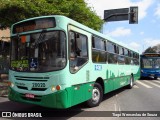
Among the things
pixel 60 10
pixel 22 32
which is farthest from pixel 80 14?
pixel 22 32

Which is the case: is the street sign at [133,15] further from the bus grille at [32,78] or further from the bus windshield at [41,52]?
the bus grille at [32,78]

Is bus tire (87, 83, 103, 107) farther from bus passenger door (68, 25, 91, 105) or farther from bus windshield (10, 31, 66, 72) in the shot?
bus windshield (10, 31, 66, 72)

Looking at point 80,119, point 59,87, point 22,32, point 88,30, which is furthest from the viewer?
point 88,30

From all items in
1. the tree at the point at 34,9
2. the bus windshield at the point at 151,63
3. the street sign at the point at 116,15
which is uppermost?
the street sign at the point at 116,15

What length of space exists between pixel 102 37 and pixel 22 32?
135 inches

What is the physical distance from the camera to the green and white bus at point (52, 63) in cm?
670

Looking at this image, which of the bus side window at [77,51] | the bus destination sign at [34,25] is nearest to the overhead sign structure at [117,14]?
the bus side window at [77,51]

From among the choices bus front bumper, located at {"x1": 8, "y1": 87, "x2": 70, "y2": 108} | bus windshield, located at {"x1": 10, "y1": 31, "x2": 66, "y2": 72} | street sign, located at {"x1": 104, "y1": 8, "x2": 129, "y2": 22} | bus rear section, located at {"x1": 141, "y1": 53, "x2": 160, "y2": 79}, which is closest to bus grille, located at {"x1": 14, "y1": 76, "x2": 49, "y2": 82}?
bus windshield, located at {"x1": 10, "y1": 31, "x2": 66, "y2": 72}

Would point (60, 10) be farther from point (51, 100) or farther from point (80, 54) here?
point (51, 100)

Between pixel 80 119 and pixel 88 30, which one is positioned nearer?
pixel 80 119

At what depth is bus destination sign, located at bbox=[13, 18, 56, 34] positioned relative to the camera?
7.07 m

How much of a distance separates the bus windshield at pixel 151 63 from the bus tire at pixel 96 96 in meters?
17.0

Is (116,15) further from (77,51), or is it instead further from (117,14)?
(77,51)

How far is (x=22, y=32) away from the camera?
7.62 metres
